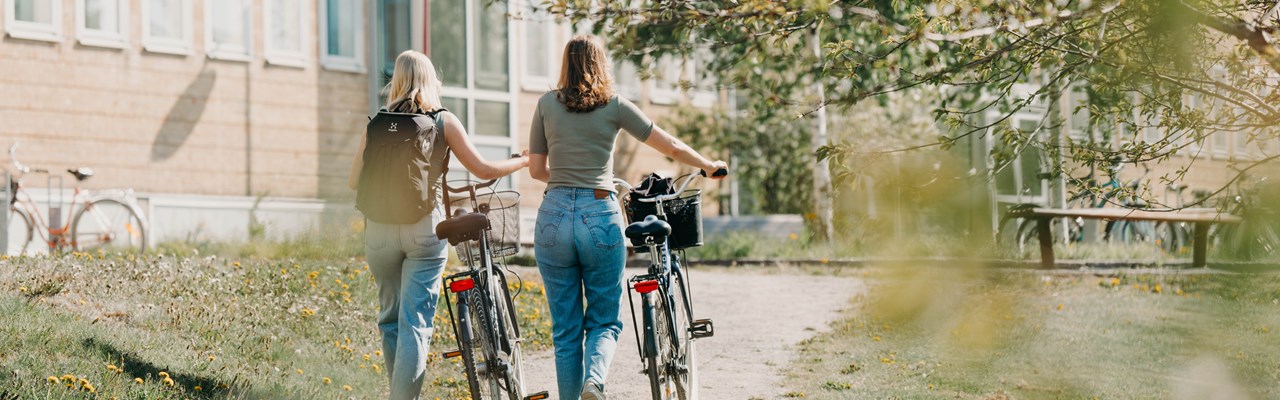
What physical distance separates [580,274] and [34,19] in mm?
12216

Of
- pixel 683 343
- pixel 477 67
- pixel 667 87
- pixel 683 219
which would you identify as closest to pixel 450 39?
pixel 477 67

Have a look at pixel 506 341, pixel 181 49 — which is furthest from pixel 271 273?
pixel 181 49

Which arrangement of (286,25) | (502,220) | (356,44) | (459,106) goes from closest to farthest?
1. (502,220)
2. (286,25)
3. (356,44)
4. (459,106)

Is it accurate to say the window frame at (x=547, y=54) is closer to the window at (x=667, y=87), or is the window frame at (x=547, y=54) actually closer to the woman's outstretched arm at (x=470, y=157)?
the window at (x=667, y=87)

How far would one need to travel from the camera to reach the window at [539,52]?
20.0m

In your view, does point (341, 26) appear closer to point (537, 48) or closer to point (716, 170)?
point (537, 48)

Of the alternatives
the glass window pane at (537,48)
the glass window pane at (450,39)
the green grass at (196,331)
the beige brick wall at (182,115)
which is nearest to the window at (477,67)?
the glass window pane at (450,39)

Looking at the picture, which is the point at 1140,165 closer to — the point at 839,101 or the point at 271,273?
the point at 839,101

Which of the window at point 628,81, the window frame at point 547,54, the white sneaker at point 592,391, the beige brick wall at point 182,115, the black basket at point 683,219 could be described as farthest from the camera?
the window at point 628,81

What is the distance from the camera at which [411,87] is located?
5266mm

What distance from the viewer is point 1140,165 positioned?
11.8 feet

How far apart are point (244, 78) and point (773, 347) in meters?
10.1

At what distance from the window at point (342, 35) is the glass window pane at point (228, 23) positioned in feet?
3.74

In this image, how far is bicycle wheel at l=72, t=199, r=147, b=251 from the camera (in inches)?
567
